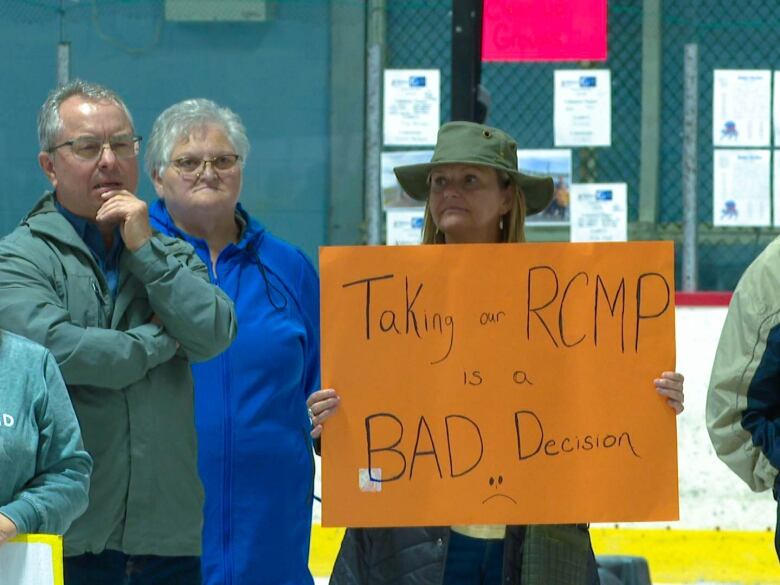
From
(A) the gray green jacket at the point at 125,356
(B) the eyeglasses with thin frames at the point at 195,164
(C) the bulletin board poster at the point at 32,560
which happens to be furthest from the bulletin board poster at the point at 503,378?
(B) the eyeglasses with thin frames at the point at 195,164

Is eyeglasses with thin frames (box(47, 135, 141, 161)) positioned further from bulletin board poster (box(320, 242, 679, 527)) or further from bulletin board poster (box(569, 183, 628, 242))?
bulletin board poster (box(569, 183, 628, 242))

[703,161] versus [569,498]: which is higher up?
[703,161]

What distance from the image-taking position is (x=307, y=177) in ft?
23.6

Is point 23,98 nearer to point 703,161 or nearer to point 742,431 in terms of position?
point 703,161

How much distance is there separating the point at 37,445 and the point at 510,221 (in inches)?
49.1

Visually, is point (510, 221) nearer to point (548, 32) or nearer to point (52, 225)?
point (52, 225)

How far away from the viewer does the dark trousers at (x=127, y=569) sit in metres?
3.36

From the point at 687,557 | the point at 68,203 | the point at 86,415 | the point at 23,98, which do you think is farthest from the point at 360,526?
the point at 23,98

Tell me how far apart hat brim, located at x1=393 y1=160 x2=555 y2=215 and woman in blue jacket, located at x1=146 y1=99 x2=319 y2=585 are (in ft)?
1.99

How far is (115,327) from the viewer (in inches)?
136

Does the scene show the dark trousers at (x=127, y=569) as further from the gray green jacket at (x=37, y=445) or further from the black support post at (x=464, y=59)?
the black support post at (x=464, y=59)

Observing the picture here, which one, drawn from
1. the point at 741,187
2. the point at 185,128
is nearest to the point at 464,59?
the point at 741,187

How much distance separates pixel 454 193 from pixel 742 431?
2.76ft

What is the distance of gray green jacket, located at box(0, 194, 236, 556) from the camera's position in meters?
3.32
